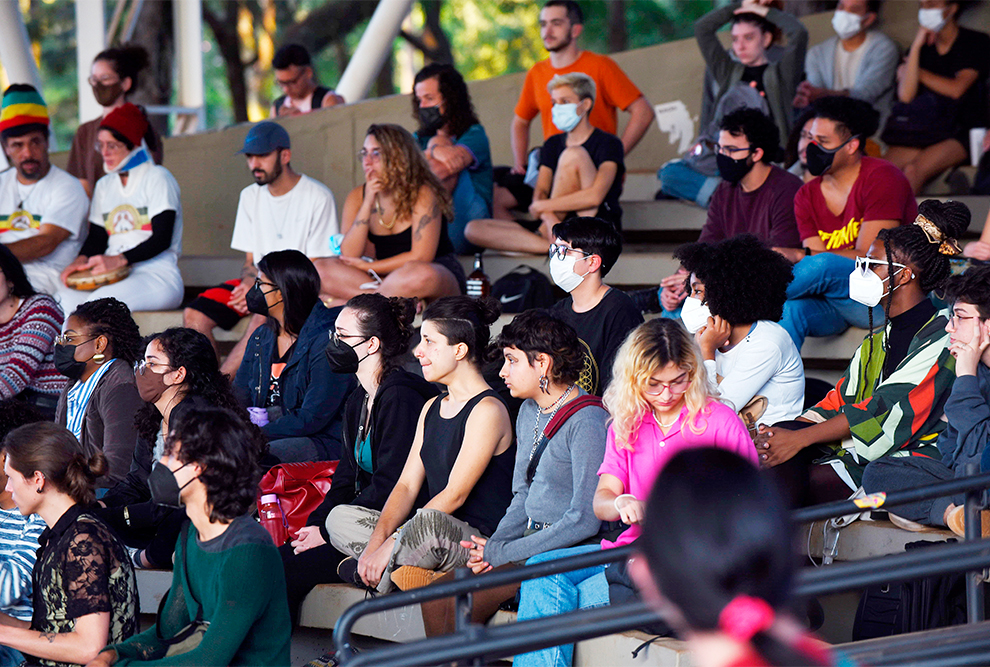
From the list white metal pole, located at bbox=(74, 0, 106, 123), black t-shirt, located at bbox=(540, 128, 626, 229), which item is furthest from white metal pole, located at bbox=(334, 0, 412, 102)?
black t-shirt, located at bbox=(540, 128, 626, 229)

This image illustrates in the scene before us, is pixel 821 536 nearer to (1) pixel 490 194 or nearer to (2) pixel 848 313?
(2) pixel 848 313

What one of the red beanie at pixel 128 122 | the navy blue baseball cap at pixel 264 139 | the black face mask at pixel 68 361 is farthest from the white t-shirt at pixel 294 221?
the black face mask at pixel 68 361

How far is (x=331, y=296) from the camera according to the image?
673cm

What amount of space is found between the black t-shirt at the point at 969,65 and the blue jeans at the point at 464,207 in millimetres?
3174

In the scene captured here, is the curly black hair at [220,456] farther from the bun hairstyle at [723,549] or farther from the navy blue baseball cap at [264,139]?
the navy blue baseball cap at [264,139]

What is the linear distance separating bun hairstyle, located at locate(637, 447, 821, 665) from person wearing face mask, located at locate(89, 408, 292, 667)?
2122 mm

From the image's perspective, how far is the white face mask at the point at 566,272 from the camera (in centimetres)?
508

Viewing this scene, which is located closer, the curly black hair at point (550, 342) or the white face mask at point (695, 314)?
the curly black hair at point (550, 342)

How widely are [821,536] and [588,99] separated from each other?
3.43 metres

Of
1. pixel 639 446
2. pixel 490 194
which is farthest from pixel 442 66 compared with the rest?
pixel 639 446

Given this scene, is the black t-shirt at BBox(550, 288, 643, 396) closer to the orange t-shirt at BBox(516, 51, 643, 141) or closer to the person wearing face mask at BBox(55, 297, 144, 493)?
the person wearing face mask at BBox(55, 297, 144, 493)

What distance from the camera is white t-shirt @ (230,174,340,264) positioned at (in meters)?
7.05

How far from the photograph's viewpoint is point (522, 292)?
635 centimetres

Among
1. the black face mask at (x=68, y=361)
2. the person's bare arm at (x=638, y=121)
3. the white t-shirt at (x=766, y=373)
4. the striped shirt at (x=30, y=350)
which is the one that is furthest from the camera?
the person's bare arm at (x=638, y=121)
